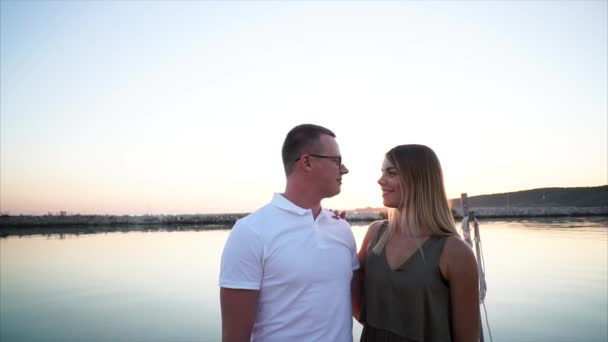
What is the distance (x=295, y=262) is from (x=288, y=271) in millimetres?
54

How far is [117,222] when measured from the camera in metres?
56.2

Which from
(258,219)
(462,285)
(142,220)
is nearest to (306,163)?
(258,219)

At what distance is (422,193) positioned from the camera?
237 cm

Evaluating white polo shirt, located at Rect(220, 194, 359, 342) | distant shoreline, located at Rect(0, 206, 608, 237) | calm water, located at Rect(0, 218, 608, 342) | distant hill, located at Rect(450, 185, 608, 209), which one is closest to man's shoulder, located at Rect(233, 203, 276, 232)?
white polo shirt, located at Rect(220, 194, 359, 342)

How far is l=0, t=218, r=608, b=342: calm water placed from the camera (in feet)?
26.9

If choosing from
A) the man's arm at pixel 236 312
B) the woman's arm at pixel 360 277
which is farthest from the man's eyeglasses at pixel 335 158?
the man's arm at pixel 236 312

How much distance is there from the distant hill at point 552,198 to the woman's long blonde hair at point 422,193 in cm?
7817

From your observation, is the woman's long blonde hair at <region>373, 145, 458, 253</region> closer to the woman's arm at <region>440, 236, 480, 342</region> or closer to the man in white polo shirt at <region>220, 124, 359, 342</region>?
the woman's arm at <region>440, 236, 480, 342</region>

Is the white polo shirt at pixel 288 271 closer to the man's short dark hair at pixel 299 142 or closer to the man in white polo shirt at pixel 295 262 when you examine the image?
the man in white polo shirt at pixel 295 262

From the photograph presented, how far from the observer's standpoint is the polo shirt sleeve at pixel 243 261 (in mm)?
1904

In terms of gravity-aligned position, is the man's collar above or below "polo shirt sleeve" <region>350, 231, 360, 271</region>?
above

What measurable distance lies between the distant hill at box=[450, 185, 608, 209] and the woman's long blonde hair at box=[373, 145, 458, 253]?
78.2m

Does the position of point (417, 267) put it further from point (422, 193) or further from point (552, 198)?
point (552, 198)

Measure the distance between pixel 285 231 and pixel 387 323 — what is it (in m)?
0.91
